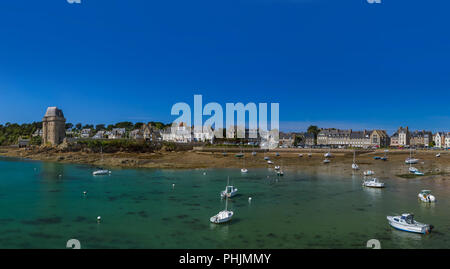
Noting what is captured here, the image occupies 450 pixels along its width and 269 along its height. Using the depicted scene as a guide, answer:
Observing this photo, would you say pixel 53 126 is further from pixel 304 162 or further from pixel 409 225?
pixel 409 225

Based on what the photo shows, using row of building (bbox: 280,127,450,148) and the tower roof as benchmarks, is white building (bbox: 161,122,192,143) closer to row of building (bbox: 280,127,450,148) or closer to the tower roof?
the tower roof

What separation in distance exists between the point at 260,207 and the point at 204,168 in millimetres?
38656

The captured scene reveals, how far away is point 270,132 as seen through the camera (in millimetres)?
156500

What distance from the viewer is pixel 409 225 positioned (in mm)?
24391

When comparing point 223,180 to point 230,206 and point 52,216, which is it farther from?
point 52,216

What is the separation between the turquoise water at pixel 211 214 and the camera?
74.7 ft

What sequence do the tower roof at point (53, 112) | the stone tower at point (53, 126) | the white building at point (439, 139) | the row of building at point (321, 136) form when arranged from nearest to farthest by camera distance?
the white building at point (439, 139) → the row of building at point (321, 136) → the stone tower at point (53, 126) → the tower roof at point (53, 112)

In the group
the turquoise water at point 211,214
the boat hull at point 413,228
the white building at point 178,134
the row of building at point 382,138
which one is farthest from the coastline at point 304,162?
the row of building at point 382,138

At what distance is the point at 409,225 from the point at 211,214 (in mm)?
16200

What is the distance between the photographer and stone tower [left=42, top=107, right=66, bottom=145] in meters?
135

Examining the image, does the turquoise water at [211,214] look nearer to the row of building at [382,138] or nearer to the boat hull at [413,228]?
the boat hull at [413,228]

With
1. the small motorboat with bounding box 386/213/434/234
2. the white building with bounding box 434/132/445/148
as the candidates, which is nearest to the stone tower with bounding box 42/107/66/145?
the small motorboat with bounding box 386/213/434/234

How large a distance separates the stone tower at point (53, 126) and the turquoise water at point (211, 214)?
94.2 meters
